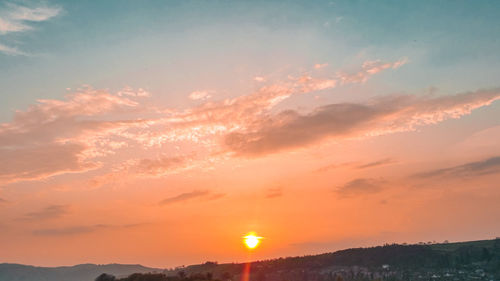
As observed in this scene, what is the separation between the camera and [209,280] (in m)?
194

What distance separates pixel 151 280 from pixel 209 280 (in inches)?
868

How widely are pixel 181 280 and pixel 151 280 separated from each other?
13868 mm

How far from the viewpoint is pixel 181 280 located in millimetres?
190500

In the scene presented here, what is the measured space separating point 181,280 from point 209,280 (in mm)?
10590

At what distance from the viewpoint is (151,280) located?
197125mm
